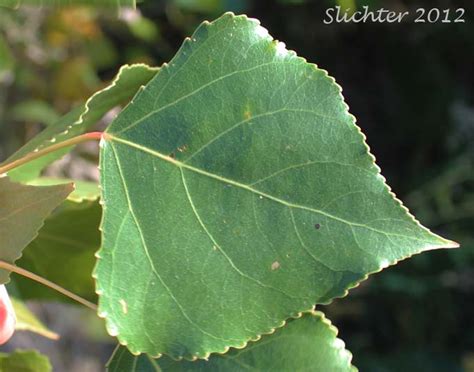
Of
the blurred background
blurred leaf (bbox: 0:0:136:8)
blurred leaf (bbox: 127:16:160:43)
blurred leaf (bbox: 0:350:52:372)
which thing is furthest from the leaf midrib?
blurred leaf (bbox: 127:16:160:43)

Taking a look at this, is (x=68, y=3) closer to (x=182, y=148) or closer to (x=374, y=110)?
(x=182, y=148)

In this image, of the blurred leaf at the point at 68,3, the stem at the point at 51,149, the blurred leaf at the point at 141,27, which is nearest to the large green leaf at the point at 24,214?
the stem at the point at 51,149

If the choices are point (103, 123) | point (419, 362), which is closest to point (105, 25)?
point (103, 123)

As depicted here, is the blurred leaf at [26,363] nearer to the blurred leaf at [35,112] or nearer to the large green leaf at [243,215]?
the large green leaf at [243,215]

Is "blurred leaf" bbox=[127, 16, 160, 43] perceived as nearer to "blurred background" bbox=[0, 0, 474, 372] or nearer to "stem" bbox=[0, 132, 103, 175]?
"blurred background" bbox=[0, 0, 474, 372]

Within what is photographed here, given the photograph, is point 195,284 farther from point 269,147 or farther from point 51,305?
point 51,305
